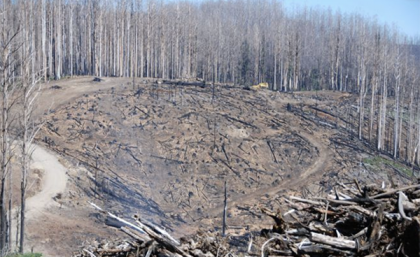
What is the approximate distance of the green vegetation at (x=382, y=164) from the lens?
31.4m

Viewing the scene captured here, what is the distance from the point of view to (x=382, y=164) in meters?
31.8

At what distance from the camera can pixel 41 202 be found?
2208 cm

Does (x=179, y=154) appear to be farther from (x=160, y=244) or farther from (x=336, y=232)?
(x=336, y=232)

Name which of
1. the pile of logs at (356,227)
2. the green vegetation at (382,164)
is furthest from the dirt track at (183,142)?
the pile of logs at (356,227)

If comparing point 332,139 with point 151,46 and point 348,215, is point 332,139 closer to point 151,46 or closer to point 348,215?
point 151,46

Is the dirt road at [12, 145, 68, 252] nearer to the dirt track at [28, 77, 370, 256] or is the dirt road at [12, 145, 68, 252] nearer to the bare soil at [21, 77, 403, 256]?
the dirt track at [28, 77, 370, 256]

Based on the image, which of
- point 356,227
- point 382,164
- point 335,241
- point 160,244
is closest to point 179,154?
point 382,164

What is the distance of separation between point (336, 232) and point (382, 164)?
99.0ft

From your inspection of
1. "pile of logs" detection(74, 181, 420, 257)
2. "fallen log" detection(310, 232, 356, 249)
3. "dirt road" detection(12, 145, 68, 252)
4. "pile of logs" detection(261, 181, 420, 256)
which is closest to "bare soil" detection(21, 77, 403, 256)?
"dirt road" detection(12, 145, 68, 252)

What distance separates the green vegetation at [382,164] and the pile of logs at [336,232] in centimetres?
2877

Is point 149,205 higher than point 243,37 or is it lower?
lower

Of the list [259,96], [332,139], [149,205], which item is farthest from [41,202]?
[259,96]

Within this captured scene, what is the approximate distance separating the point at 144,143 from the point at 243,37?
39359 millimetres

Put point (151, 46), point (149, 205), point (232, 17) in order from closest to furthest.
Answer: point (149, 205)
point (151, 46)
point (232, 17)
